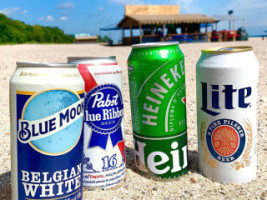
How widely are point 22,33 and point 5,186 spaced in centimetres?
4406

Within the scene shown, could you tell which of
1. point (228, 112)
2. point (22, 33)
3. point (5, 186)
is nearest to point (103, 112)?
point (228, 112)

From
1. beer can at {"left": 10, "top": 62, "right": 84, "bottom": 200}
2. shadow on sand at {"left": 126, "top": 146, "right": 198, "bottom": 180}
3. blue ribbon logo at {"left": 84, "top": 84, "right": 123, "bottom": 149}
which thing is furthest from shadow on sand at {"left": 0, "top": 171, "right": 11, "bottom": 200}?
shadow on sand at {"left": 126, "top": 146, "right": 198, "bottom": 180}

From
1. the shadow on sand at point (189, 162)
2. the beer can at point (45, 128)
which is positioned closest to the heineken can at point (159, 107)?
the shadow on sand at point (189, 162)

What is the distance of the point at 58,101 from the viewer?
172 centimetres

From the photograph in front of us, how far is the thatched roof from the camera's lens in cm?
1998

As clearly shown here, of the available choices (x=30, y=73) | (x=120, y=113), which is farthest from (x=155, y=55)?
(x=30, y=73)

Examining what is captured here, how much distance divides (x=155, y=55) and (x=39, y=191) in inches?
45.2

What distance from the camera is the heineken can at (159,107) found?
2170mm

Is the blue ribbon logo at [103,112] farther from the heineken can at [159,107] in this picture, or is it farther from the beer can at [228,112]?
the beer can at [228,112]

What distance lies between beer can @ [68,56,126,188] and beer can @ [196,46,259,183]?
2.03 feet

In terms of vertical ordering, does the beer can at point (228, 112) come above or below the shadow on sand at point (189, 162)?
above

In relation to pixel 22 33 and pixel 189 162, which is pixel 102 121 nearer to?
pixel 189 162

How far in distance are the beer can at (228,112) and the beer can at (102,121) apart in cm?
62

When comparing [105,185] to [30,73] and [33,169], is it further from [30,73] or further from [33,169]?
[30,73]
